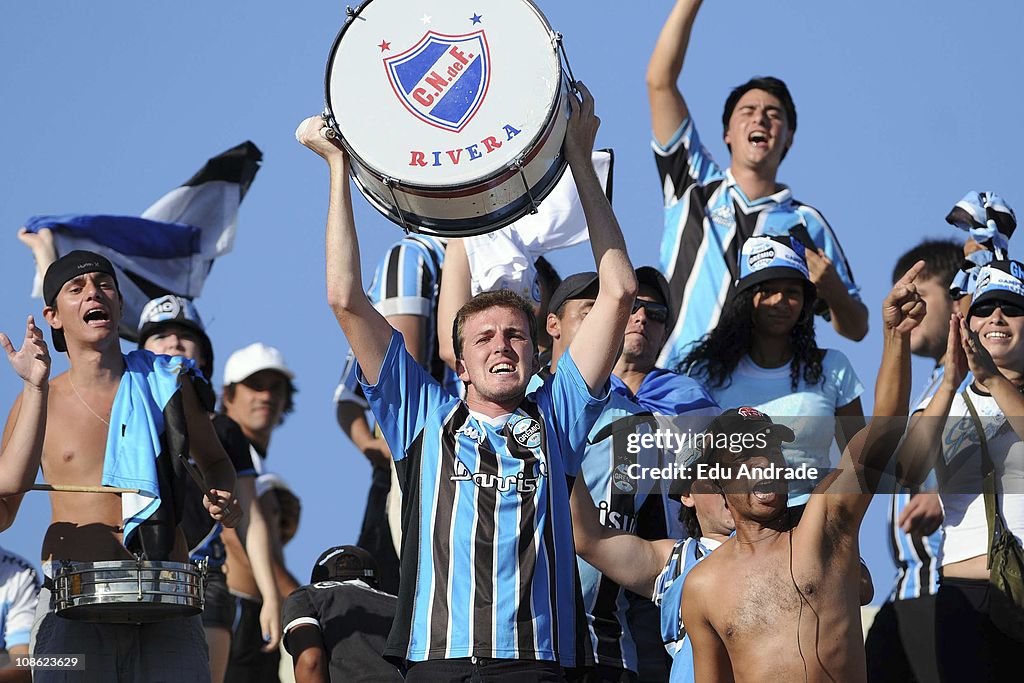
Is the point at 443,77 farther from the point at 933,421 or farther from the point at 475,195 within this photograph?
the point at 933,421

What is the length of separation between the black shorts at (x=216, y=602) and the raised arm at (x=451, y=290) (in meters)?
1.59

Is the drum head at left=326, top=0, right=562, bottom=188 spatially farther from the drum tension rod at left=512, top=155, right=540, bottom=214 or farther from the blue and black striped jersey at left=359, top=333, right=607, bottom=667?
the blue and black striped jersey at left=359, top=333, right=607, bottom=667

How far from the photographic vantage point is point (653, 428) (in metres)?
6.07

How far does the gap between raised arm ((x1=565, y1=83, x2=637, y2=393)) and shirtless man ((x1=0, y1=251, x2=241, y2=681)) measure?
1.71 metres

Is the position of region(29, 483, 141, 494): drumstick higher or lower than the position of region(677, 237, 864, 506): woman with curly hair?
lower

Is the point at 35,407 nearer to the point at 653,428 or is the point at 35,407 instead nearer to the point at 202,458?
the point at 202,458

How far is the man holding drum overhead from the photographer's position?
4.75 metres

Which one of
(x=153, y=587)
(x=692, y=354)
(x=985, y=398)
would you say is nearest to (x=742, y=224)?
(x=692, y=354)

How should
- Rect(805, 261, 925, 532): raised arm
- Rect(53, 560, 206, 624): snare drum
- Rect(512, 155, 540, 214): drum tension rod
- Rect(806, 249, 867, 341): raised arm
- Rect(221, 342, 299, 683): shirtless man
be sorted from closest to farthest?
Rect(512, 155, 540, 214): drum tension rod, Rect(805, 261, 925, 532): raised arm, Rect(53, 560, 206, 624): snare drum, Rect(806, 249, 867, 341): raised arm, Rect(221, 342, 299, 683): shirtless man

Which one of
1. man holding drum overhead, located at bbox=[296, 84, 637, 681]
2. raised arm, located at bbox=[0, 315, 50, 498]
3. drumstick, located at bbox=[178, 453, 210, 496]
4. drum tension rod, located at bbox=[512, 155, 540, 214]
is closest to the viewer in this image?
man holding drum overhead, located at bbox=[296, 84, 637, 681]

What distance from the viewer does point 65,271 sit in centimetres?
634

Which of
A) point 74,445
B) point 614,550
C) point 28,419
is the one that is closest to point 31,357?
point 28,419

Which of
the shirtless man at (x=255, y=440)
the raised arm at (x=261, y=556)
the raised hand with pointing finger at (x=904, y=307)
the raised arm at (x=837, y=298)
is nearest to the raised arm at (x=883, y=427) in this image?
the raised hand with pointing finger at (x=904, y=307)

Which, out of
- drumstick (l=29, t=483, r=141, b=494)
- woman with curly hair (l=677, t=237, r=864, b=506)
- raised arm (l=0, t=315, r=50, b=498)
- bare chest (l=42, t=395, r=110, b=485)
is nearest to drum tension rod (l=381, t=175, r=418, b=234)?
raised arm (l=0, t=315, r=50, b=498)
